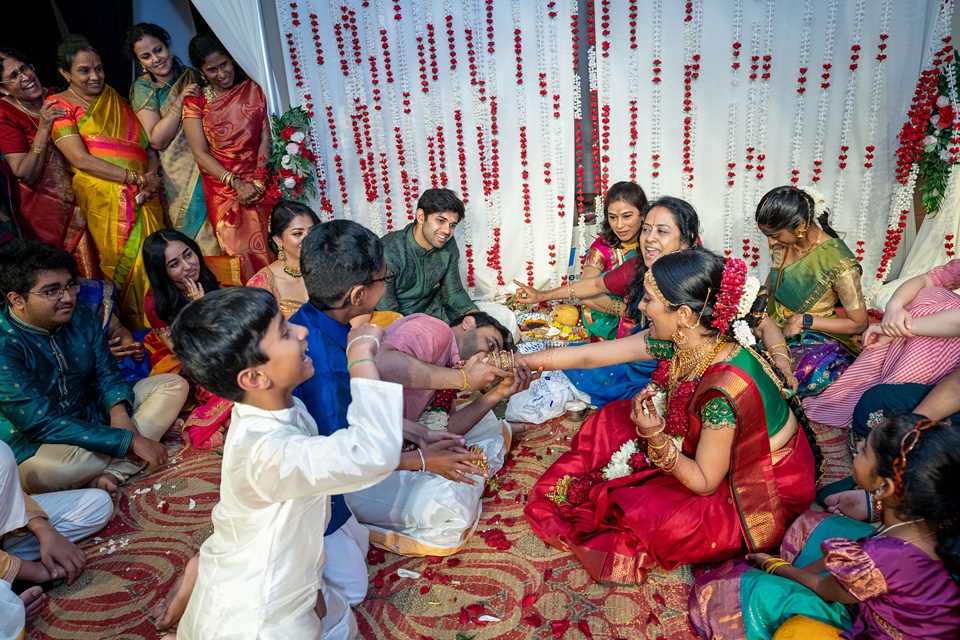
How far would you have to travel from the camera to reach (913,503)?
1.79 meters

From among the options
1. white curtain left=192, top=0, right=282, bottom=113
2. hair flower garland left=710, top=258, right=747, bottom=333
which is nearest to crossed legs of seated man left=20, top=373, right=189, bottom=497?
white curtain left=192, top=0, right=282, bottom=113

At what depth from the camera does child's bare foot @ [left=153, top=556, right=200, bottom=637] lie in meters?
2.29

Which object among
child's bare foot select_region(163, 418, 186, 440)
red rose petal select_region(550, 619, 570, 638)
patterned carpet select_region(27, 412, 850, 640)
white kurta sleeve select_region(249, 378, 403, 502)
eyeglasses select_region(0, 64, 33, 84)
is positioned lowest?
child's bare foot select_region(163, 418, 186, 440)

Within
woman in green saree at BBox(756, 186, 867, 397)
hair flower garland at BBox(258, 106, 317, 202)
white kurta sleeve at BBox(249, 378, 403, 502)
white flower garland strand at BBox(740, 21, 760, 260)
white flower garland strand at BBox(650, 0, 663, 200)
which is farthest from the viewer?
hair flower garland at BBox(258, 106, 317, 202)

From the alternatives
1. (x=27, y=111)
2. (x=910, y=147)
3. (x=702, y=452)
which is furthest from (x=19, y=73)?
(x=910, y=147)

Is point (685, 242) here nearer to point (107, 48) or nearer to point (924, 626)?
point (924, 626)

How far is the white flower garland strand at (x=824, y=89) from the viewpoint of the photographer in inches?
192

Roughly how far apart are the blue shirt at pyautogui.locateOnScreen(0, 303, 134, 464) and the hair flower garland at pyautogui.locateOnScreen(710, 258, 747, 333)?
3.16 m

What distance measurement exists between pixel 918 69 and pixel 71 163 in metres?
6.68

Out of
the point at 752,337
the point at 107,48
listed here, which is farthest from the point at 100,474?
the point at 107,48

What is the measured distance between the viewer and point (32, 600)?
8.55ft

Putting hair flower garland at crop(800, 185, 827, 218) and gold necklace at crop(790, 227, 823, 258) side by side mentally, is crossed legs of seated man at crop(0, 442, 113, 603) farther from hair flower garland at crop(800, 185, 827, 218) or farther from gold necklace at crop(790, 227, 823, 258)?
hair flower garland at crop(800, 185, 827, 218)

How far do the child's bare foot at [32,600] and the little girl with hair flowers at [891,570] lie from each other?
2748 mm

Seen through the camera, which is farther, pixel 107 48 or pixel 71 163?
pixel 107 48
